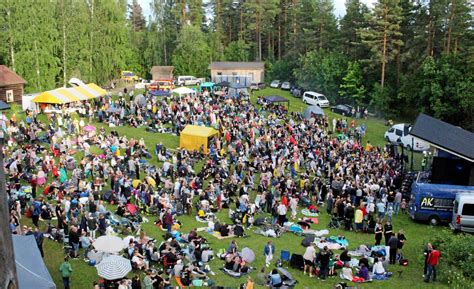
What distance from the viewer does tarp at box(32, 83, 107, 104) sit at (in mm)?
34188

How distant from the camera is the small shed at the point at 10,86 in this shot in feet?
127

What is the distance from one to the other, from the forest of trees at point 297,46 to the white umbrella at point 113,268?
113 feet

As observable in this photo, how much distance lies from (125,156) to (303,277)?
1440 cm

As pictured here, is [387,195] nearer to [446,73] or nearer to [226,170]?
[226,170]

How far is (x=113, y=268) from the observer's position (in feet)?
44.0

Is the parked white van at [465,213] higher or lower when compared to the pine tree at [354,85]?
lower

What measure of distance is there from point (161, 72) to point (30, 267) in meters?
53.8

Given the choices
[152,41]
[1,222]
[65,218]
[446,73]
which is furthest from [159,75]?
[1,222]

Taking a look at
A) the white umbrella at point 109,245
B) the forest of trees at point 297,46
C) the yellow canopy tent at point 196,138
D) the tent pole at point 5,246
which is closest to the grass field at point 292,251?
the white umbrella at point 109,245

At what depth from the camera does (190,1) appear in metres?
73.5

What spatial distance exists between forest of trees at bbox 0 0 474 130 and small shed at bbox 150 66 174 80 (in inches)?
99.7

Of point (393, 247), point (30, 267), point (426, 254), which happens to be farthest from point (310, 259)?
point (30, 267)

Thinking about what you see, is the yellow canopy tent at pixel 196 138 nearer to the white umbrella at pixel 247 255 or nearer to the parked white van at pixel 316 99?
the white umbrella at pixel 247 255

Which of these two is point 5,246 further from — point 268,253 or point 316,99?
point 316,99
